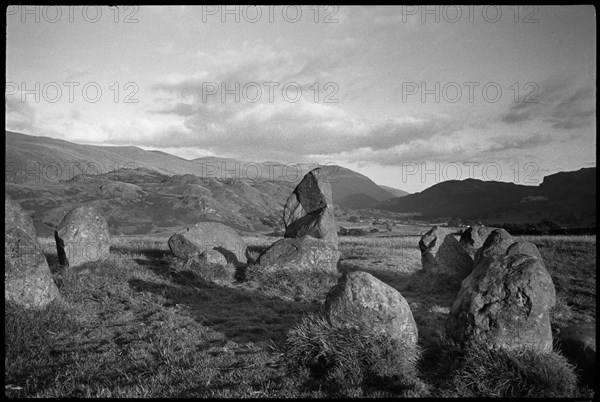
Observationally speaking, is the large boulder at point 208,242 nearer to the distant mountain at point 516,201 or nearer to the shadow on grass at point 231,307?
the shadow on grass at point 231,307

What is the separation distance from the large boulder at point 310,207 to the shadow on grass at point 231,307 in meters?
7.03

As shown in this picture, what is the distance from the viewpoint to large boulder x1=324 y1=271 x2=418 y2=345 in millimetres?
7730

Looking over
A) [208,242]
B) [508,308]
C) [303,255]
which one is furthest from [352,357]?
[208,242]

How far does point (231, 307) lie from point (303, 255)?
4935 mm

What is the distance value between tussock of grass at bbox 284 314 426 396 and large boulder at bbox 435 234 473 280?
919cm

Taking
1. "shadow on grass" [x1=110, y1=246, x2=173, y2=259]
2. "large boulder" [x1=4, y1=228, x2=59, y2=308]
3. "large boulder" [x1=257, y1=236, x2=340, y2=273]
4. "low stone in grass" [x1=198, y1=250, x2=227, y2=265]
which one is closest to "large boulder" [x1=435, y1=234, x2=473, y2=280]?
"large boulder" [x1=257, y1=236, x2=340, y2=273]

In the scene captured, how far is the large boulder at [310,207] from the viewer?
2039cm

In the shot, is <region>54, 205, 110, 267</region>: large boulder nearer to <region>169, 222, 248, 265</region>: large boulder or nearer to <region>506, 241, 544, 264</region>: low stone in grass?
<region>169, 222, 248, 265</region>: large boulder

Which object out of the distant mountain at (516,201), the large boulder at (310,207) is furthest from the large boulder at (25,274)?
the distant mountain at (516,201)

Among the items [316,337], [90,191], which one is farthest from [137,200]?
[316,337]

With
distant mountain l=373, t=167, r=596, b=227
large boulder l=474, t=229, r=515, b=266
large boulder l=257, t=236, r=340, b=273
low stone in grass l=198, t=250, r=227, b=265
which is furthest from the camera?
distant mountain l=373, t=167, r=596, b=227

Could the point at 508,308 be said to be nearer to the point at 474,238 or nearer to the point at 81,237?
the point at 474,238

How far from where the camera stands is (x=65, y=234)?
16016mm

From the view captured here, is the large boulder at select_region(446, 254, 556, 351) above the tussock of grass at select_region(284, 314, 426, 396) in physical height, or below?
above
